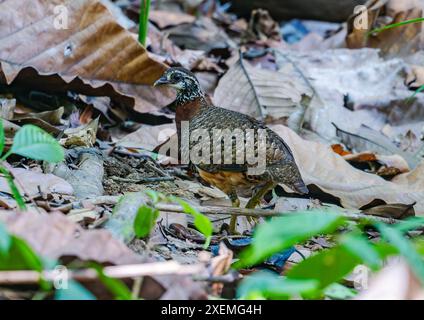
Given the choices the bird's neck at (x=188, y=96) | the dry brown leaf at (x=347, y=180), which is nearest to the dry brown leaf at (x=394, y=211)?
the dry brown leaf at (x=347, y=180)

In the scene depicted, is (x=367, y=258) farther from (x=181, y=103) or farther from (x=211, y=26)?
(x=211, y=26)

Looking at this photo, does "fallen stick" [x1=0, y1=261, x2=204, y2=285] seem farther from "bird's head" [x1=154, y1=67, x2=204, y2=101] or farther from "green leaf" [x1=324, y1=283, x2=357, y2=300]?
"bird's head" [x1=154, y1=67, x2=204, y2=101]

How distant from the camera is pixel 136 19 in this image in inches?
330

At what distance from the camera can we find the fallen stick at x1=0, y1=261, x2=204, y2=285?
2.43 meters

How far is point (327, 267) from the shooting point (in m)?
2.51

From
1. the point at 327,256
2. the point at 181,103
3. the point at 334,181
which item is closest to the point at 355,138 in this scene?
the point at 334,181

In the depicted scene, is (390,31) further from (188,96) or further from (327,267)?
(327,267)

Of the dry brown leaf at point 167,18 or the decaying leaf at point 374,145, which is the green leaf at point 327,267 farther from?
the dry brown leaf at point 167,18

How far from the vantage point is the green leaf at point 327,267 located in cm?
249

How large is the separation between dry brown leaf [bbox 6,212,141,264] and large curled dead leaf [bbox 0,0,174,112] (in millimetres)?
2947

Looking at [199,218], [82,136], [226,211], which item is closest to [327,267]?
[199,218]

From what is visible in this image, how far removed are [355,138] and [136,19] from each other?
10.1 feet

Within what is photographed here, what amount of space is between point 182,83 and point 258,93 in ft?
3.44

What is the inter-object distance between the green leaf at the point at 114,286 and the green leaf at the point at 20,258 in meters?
0.19
